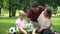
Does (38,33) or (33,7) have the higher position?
(33,7)

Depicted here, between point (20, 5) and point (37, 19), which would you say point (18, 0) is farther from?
point (37, 19)

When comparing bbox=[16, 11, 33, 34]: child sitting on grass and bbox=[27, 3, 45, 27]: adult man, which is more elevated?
bbox=[27, 3, 45, 27]: adult man

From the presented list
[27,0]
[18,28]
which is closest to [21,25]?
[18,28]

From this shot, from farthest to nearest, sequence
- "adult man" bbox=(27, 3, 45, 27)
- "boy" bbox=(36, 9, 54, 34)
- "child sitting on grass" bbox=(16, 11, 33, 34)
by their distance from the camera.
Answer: "adult man" bbox=(27, 3, 45, 27)
"child sitting on grass" bbox=(16, 11, 33, 34)
"boy" bbox=(36, 9, 54, 34)

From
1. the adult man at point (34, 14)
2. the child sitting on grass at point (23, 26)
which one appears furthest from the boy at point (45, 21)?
the child sitting on grass at point (23, 26)

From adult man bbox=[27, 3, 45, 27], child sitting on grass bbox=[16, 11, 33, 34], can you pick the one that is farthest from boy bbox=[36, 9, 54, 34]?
child sitting on grass bbox=[16, 11, 33, 34]

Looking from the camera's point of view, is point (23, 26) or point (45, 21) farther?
point (23, 26)

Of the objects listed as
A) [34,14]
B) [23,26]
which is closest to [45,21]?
[34,14]

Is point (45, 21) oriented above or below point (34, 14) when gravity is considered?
below

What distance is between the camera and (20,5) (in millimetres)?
44562

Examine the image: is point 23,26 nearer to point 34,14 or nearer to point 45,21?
point 34,14

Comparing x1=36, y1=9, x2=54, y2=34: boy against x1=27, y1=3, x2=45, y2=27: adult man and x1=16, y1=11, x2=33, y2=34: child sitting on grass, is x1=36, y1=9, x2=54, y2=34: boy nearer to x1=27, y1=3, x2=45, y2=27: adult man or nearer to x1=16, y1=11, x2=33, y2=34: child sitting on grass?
x1=27, y1=3, x2=45, y2=27: adult man

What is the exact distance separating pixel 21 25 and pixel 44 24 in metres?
0.84

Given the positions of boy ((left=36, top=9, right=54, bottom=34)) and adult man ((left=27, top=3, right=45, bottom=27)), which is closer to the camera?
boy ((left=36, top=9, right=54, bottom=34))
